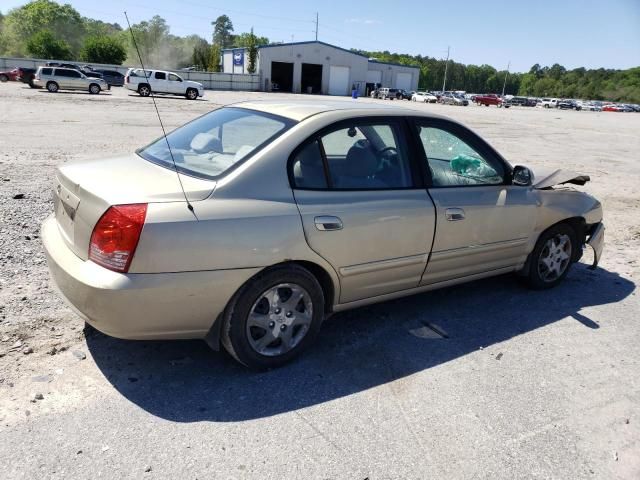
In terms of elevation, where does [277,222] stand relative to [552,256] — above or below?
above

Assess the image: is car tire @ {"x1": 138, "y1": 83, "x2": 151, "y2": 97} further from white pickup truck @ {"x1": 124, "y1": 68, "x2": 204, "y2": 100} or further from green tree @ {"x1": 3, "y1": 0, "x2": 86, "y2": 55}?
green tree @ {"x1": 3, "y1": 0, "x2": 86, "y2": 55}

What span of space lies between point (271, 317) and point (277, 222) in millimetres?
634

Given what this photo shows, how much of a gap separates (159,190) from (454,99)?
228 ft

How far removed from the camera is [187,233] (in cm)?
274

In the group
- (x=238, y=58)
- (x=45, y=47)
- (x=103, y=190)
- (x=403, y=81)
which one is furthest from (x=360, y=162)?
(x=403, y=81)

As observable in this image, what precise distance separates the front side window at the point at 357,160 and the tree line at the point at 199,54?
50.9 meters

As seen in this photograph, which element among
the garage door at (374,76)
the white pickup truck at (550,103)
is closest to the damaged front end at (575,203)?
the garage door at (374,76)

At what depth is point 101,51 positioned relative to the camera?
6347 centimetres

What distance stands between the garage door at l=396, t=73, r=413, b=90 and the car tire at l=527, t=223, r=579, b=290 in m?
76.3

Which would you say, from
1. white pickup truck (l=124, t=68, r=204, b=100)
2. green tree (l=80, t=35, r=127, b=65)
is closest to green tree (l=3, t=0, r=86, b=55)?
green tree (l=80, t=35, r=127, b=65)

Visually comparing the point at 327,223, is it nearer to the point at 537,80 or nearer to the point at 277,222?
the point at 277,222

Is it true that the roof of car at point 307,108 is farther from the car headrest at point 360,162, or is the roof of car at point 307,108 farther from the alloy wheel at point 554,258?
the alloy wheel at point 554,258

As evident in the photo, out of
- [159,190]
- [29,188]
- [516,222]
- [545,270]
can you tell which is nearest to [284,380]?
[159,190]

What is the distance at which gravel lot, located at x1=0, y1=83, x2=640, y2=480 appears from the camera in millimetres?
2533
